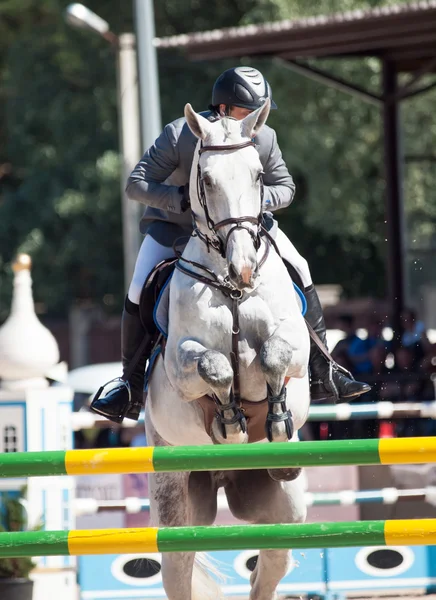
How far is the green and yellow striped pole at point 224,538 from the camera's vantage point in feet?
14.7

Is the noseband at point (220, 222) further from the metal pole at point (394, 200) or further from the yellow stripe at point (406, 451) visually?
the metal pole at point (394, 200)

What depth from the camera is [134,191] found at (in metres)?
5.69

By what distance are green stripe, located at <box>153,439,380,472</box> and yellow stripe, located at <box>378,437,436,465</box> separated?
0.10 ft

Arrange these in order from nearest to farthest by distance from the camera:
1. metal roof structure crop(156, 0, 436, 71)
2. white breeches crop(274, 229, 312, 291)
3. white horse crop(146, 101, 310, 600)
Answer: white horse crop(146, 101, 310, 600)
white breeches crop(274, 229, 312, 291)
metal roof structure crop(156, 0, 436, 71)

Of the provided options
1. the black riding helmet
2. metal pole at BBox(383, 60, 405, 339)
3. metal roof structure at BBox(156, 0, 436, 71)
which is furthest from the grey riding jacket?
metal pole at BBox(383, 60, 405, 339)

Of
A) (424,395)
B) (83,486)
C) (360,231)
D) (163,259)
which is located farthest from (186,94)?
(163,259)

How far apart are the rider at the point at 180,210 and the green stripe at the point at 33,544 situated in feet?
4.75

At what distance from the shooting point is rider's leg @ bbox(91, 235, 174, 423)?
600cm

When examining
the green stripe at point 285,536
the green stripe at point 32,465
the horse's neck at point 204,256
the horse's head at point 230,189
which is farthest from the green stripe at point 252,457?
the horse's neck at point 204,256

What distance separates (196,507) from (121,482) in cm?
297

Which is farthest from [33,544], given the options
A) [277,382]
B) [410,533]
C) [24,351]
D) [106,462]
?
[24,351]

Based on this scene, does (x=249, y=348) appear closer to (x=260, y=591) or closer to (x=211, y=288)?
(x=211, y=288)

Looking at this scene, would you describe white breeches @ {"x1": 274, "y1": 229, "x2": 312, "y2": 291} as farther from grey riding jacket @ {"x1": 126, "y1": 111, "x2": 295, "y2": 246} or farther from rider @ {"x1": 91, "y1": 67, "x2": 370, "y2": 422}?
grey riding jacket @ {"x1": 126, "y1": 111, "x2": 295, "y2": 246}

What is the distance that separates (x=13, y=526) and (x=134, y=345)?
6.76 feet
